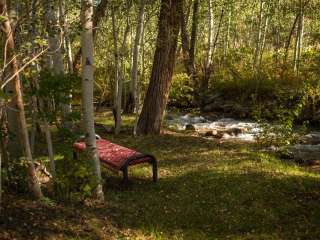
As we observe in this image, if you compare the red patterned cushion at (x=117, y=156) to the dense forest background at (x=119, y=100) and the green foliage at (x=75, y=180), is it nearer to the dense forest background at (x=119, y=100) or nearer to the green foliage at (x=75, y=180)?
the dense forest background at (x=119, y=100)

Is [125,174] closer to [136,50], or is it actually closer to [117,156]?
[117,156]

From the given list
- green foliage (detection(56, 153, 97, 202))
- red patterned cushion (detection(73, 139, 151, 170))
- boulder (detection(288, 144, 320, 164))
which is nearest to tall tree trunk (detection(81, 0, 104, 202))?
green foliage (detection(56, 153, 97, 202))

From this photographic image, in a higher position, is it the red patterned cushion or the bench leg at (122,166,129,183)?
the red patterned cushion

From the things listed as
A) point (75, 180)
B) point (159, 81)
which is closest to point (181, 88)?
point (159, 81)

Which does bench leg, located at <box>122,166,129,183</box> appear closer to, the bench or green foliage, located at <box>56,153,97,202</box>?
the bench

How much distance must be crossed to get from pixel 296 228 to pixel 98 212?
9.93 feet

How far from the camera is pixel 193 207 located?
7246 mm

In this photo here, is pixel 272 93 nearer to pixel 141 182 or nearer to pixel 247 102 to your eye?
pixel 247 102

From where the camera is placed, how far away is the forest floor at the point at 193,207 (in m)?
5.63

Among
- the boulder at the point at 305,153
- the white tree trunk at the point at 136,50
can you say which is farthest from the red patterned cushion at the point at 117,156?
the boulder at the point at 305,153

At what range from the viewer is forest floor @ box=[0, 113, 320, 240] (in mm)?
5633

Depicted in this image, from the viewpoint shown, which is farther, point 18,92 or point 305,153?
point 305,153

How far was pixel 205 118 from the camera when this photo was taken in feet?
64.7

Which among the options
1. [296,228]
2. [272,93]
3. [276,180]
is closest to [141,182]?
[276,180]
